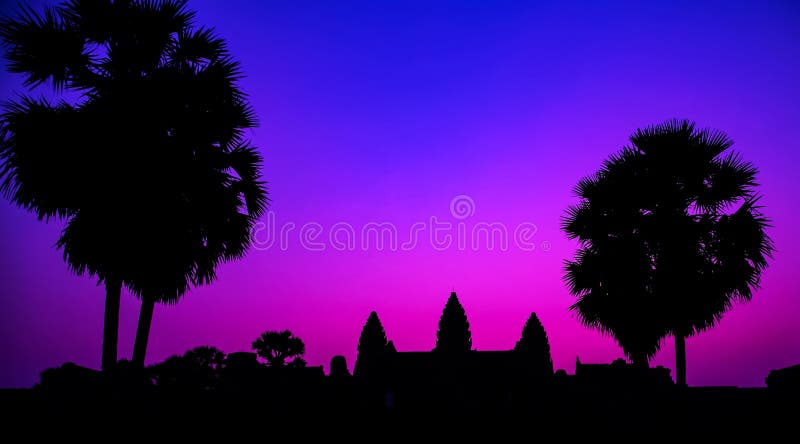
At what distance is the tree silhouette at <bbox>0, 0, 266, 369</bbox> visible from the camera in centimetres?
1523

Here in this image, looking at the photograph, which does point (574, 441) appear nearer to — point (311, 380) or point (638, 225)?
point (638, 225)

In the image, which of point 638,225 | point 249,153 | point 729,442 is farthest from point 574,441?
point 249,153

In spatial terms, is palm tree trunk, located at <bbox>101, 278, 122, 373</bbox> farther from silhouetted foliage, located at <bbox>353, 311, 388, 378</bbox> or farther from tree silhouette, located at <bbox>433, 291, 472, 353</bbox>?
tree silhouette, located at <bbox>433, 291, 472, 353</bbox>

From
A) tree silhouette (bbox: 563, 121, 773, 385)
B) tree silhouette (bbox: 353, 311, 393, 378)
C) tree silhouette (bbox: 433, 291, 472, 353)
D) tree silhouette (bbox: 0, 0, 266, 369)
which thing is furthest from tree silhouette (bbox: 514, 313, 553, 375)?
tree silhouette (bbox: 0, 0, 266, 369)

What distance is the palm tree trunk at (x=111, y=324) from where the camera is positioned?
48.2 ft

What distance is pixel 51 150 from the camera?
49.6ft

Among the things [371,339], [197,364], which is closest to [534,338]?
[371,339]

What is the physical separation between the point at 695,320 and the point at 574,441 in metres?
7.05

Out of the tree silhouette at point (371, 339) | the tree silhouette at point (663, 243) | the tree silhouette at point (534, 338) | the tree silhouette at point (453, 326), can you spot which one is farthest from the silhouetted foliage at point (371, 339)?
the tree silhouette at point (663, 243)

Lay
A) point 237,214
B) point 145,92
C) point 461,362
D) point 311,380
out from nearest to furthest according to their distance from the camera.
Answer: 1. point 145,92
2. point 237,214
3. point 311,380
4. point 461,362

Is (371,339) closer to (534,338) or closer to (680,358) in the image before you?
(534,338)

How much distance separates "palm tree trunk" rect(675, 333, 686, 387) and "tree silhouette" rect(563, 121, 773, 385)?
0.03 m

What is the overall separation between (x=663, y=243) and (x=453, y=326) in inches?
2433

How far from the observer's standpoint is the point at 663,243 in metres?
19.7
